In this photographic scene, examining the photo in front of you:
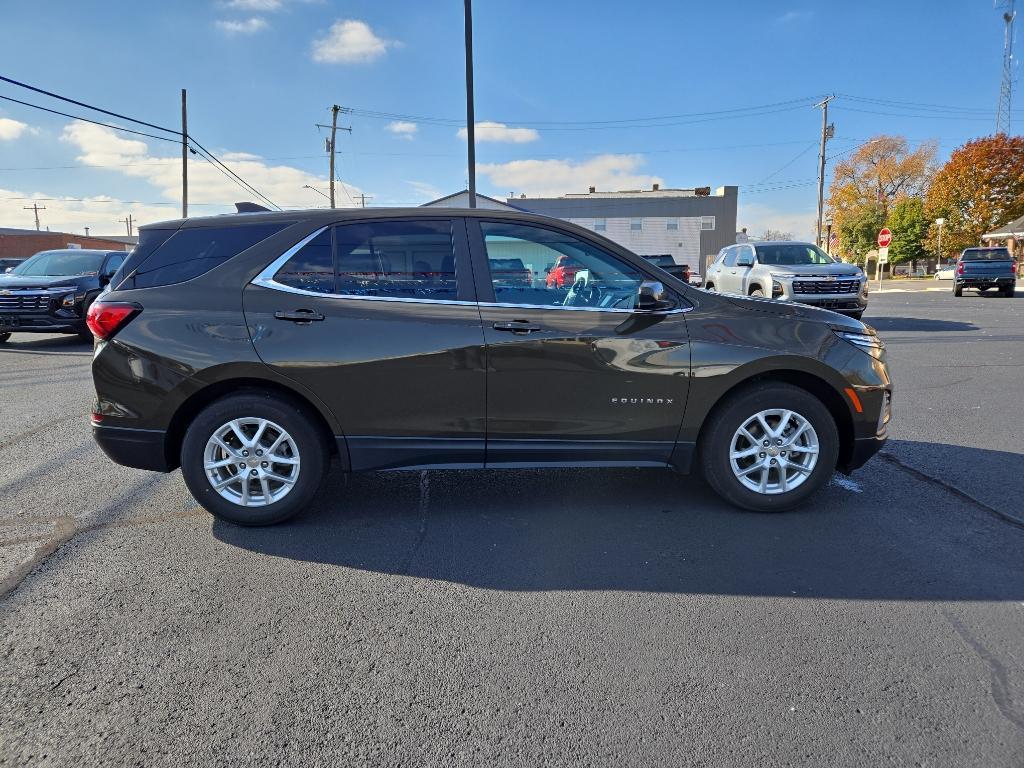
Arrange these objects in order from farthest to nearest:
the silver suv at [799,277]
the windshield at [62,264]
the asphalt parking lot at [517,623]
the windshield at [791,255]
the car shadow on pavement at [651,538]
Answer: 1. the windshield at [791,255]
2. the silver suv at [799,277]
3. the windshield at [62,264]
4. the car shadow on pavement at [651,538]
5. the asphalt parking lot at [517,623]

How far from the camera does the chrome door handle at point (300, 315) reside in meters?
3.59

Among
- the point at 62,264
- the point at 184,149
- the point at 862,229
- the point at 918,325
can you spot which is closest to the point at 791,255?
the point at 918,325

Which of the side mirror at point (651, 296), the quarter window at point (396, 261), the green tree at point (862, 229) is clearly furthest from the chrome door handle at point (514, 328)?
the green tree at point (862, 229)

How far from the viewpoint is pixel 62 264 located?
40.6ft

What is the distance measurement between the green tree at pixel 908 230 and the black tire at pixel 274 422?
58117 millimetres

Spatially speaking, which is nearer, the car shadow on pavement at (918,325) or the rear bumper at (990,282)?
the car shadow on pavement at (918,325)

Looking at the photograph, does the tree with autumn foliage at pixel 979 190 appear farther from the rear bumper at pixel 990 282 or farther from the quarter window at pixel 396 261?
the quarter window at pixel 396 261

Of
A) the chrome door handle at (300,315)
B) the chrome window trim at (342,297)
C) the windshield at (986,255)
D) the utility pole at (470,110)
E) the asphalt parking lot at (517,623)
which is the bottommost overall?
the asphalt parking lot at (517,623)

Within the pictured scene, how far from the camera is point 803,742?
207 centimetres

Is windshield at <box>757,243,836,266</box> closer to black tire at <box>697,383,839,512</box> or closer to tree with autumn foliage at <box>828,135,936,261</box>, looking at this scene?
black tire at <box>697,383,839,512</box>

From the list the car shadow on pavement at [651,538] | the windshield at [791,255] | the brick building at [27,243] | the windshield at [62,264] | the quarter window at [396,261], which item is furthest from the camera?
the brick building at [27,243]

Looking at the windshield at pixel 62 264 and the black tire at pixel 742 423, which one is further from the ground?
the windshield at pixel 62 264

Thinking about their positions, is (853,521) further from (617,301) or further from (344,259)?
(344,259)

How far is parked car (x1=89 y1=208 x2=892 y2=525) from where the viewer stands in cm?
359
